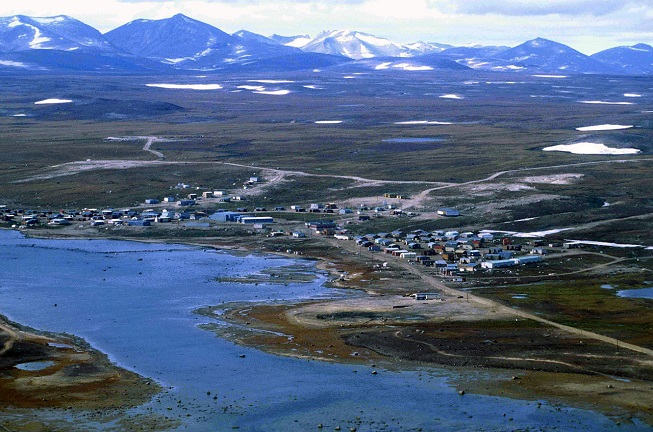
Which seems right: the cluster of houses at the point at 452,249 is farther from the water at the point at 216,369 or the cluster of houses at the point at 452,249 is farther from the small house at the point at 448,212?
the water at the point at 216,369

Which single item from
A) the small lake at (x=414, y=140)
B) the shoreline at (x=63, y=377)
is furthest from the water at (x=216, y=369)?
the small lake at (x=414, y=140)

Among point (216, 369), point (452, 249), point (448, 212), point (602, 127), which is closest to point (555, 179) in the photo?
point (448, 212)

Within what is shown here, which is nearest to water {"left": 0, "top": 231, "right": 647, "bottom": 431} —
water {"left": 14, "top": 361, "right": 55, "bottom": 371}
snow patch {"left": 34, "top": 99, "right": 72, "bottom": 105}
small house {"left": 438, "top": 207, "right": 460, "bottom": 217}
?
water {"left": 14, "top": 361, "right": 55, "bottom": 371}

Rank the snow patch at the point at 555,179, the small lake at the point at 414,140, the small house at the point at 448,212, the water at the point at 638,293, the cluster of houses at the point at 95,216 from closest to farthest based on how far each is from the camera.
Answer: the water at the point at 638,293
the cluster of houses at the point at 95,216
the small house at the point at 448,212
the snow patch at the point at 555,179
the small lake at the point at 414,140

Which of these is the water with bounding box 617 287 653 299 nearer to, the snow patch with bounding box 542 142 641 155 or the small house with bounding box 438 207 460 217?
the small house with bounding box 438 207 460 217

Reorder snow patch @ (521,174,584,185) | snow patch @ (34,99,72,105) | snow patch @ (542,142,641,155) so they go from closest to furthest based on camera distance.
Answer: snow patch @ (521,174,584,185), snow patch @ (542,142,641,155), snow patch @ (34,99,72,105)

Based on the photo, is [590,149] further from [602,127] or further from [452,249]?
[452,249]
